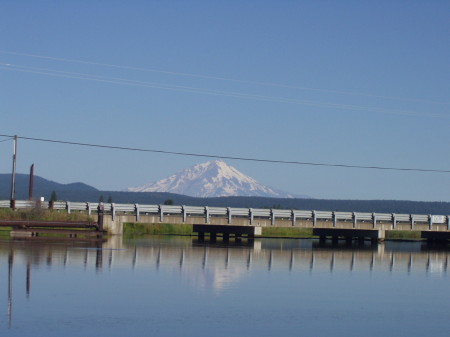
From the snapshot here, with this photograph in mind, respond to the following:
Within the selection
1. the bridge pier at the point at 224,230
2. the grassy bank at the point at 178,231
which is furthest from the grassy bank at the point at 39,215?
the grassy bank at the point at 178,231

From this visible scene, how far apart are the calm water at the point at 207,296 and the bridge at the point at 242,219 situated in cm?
1604

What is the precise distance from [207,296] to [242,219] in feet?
112

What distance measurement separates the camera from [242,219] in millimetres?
55750

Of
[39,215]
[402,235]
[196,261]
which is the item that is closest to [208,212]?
[39,215]

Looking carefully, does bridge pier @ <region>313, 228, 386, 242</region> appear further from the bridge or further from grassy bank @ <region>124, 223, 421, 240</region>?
grassy bank @ <region>124, 223, 421, 240</region>

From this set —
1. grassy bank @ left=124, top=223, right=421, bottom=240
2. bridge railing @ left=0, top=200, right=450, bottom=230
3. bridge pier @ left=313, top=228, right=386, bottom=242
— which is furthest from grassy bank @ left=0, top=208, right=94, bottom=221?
bridge pier @ left=313, top=228, right=386, bottom=242

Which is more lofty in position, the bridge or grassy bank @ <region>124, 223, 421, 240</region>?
the bridge

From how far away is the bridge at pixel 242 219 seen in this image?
170 ft

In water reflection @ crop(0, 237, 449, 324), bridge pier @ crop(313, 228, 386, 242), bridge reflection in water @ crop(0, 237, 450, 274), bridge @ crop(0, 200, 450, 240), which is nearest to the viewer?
water reflection @ crop(0, 237, 449, 324)

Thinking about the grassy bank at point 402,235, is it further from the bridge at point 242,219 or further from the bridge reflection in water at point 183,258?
the bridge reflection in water at point 183,258

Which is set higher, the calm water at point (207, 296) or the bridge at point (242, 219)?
the bridge at point (242, 219)

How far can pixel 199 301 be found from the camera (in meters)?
20.8

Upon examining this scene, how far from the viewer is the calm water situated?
17.4 metres

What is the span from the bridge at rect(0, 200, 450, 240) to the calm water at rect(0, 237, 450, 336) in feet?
52.6
